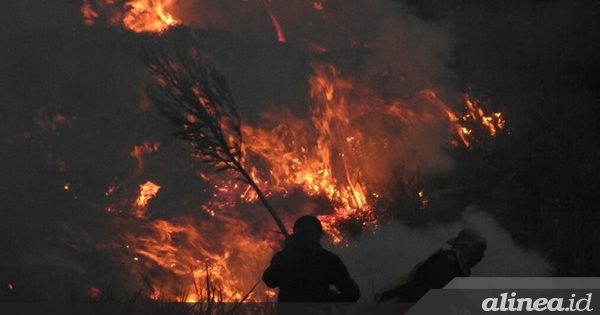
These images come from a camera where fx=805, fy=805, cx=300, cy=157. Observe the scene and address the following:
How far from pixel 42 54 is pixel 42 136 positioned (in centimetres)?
120

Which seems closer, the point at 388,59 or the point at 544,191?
the point at 544,191

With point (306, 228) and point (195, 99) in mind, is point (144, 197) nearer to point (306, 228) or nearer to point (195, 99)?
point (195, 99)

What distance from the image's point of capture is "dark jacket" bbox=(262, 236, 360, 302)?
5.78 meters

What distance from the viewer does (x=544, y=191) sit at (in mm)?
9547

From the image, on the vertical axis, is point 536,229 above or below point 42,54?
below

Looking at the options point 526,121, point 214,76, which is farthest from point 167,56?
point 526,121

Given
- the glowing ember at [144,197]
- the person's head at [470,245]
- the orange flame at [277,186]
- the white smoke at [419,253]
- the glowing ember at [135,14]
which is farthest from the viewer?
the glowing ember at [135,14]

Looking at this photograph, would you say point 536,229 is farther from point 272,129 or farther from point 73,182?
point 73,182

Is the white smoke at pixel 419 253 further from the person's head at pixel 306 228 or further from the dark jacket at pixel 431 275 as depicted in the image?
the person's head at pixel 306 228

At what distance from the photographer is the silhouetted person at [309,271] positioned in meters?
5.78

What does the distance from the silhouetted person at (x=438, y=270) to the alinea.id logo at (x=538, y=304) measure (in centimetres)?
163

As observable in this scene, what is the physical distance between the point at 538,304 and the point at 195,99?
13.8 feet

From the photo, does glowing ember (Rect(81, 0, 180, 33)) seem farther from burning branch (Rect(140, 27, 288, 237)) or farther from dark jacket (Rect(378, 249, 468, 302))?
dark jacket (Rect(378, 249, 468, 302))

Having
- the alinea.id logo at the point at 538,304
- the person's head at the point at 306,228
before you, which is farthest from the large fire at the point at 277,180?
the person's head at the point at 306,228
